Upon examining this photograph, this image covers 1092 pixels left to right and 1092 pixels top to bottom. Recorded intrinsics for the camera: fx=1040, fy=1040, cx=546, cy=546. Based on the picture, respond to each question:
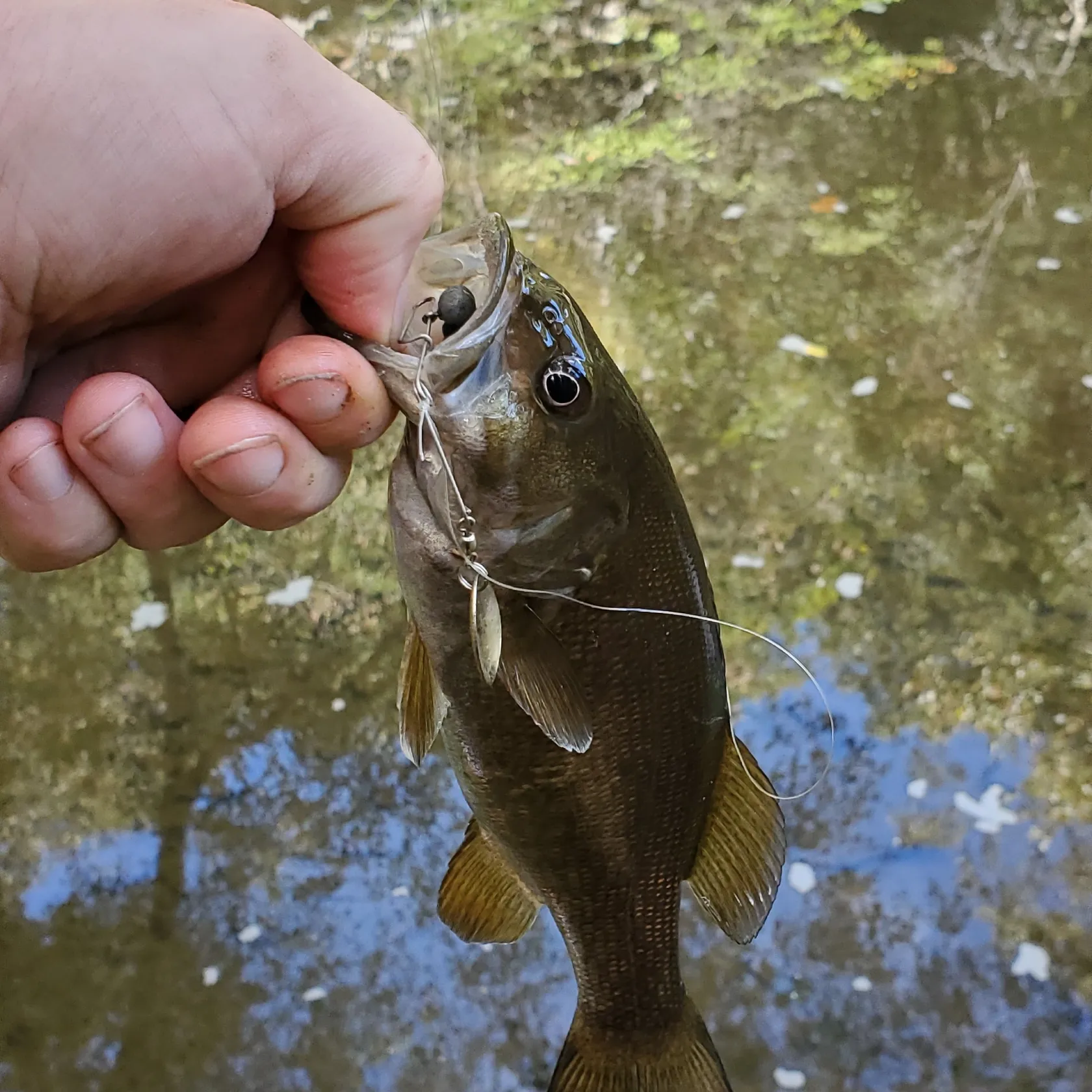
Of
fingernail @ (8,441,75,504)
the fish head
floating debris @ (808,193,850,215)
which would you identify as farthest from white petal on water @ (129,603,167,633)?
floating debris @ (808,193,850,215)

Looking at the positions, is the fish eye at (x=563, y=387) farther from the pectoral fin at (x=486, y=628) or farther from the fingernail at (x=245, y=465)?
the fingernail at (x=245, y=465)

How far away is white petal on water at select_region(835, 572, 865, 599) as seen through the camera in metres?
2.50

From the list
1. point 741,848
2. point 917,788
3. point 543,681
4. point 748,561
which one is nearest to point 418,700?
point 543,681

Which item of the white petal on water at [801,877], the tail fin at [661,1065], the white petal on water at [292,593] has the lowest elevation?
the white petal on water at [801,877]

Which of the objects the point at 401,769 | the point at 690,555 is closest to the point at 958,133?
the point at 401,769

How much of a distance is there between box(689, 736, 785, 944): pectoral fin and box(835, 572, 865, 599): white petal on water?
135 cm

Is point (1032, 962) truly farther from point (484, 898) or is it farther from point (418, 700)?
point (418, 700)

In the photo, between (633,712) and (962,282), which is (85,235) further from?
(962,282)

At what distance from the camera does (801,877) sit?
208 centimetres

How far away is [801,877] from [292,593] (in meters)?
1.36

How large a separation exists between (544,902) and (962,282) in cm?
263

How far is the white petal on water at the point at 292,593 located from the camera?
8.43 feet

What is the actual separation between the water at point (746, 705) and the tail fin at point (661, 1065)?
63 cm

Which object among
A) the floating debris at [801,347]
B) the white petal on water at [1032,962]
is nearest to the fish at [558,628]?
the white petal on water at [1032,962]
